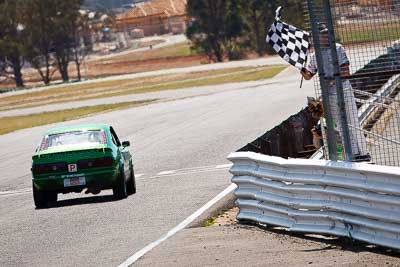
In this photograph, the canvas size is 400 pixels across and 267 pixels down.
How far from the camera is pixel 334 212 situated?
37.6 ft

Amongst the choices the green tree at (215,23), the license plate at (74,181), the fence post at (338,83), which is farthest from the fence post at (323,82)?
the green tree at (215,23)

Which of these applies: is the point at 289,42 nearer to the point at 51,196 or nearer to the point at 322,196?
the point at 322,196

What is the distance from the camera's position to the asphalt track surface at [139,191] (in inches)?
512

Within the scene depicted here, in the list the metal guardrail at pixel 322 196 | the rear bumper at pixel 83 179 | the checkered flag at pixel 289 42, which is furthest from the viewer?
the rear bumper at pixel 83 179

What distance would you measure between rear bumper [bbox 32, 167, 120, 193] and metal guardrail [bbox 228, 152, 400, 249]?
438cm

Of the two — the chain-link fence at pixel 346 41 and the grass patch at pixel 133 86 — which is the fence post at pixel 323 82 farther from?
the grass patch at pixel 133 86

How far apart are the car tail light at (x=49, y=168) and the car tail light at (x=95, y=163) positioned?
0.26 m

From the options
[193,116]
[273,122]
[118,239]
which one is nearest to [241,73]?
[193,116]

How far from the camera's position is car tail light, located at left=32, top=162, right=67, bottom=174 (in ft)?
57.8

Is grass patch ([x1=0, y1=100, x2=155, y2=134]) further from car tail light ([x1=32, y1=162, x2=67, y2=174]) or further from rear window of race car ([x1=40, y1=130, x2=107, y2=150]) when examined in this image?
car tail light ([x1=32, y1=162, x2=67, y2=174])

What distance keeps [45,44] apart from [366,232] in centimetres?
10630

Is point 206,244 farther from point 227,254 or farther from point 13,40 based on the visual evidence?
point 13,40

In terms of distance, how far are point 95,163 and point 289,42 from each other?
4.39m

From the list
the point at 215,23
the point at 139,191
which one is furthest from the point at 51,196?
the point at 215,23
